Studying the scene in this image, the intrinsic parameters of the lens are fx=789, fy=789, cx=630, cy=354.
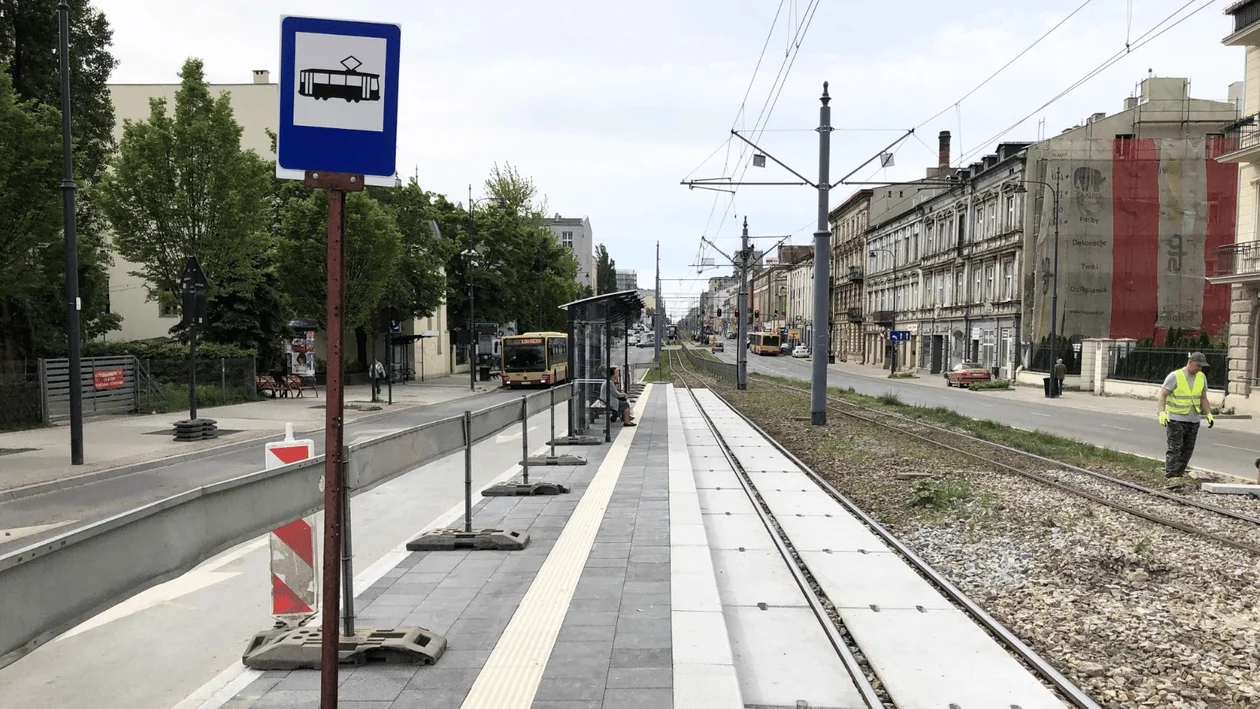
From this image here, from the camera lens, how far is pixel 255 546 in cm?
769

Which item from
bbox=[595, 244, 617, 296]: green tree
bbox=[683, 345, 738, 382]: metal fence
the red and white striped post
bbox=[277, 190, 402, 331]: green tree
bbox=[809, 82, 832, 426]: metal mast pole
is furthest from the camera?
bbox=[595, 244, 617, 296]: green tree

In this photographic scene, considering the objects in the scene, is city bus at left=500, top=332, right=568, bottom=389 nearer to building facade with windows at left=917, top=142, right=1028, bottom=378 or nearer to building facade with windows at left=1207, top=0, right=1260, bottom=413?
building facade with windows at left=917, top=142, right=1028, bottom=378

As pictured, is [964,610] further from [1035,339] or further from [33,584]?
[1035,339]

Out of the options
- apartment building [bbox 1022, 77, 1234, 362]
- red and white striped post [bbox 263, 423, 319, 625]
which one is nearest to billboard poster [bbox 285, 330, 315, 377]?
red and white striped post [bbox 263, 423, 319, 625]

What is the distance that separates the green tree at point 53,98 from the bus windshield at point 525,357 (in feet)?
53.8

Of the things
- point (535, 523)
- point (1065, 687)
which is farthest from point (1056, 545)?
point (535, 523)

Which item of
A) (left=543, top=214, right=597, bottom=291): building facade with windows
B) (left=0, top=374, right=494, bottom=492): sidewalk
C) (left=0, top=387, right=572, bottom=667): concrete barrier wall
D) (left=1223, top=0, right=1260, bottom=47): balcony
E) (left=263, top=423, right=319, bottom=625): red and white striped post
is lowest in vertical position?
(left=0, top=374, right=494, bottom=492): sidewalk

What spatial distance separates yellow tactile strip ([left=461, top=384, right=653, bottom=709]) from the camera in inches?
152

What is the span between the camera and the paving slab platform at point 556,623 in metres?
3.85

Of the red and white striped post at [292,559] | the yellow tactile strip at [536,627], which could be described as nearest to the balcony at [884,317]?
the yellow tactile strip at [536,627]

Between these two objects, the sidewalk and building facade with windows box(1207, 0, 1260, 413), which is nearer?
the sidewalk

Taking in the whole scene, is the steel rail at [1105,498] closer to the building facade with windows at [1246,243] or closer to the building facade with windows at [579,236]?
the building facade with windows at [1246,243]

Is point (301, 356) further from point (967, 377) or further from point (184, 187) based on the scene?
point (967, 377)

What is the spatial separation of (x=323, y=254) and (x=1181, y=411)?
22475 millimetres
